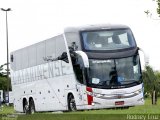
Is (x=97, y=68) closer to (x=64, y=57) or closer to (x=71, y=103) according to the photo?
(x=64, y=57)

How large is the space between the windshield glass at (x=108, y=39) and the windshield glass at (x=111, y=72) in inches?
26.1

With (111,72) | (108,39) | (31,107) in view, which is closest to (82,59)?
(111,72)

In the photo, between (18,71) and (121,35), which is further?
(18,71)

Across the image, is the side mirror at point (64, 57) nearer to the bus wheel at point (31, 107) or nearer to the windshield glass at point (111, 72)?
the windshield glass at point (111, 72)

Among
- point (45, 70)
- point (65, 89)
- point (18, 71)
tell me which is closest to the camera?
point (65, 89)

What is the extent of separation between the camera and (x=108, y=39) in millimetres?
23391

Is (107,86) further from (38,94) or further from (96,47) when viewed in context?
(38,94)

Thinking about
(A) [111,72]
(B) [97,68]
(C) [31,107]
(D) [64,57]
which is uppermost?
(D) [64,57]

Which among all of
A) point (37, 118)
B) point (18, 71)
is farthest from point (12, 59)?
point (37, 118)

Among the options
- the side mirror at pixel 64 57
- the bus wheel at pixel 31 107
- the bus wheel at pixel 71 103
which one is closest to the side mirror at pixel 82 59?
the side mirror at pixel 64 57

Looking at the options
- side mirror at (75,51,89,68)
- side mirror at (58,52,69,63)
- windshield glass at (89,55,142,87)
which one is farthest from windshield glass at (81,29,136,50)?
side mirror at (58,52,69,63)

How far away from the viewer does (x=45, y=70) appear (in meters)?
26.7

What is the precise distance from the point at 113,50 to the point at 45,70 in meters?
4.93

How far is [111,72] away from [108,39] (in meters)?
1.57
